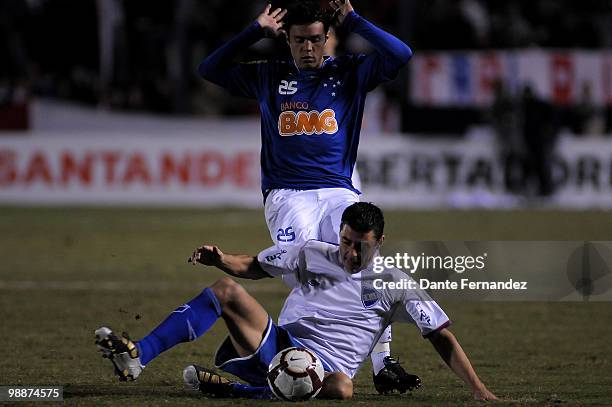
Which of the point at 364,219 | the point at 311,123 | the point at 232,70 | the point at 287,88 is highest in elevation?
the point at 232,70

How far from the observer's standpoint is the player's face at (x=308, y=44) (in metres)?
7.71

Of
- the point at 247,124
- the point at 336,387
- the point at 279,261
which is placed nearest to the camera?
the point at 336,387

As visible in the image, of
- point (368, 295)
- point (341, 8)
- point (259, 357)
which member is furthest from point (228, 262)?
point (341, 8)

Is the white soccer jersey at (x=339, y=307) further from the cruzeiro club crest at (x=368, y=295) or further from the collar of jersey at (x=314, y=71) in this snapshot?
the collar of jersey at (x=314, y=71)

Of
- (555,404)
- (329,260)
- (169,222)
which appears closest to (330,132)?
(329,260)

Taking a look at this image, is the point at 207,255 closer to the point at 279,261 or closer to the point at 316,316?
the point at 279,261

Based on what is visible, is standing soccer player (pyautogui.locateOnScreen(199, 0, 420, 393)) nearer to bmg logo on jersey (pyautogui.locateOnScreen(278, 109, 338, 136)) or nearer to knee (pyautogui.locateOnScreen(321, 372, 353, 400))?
bmg logo on jersey (pyautogui.locateOnScreen(278, 109, 338, 136))

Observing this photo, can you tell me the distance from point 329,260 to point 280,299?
5.28 metres

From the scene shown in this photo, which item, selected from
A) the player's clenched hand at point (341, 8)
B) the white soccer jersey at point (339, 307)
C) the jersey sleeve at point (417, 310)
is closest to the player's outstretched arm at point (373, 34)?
the player's clenched hand at point (341, 8)

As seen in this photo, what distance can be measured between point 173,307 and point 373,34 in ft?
15.1

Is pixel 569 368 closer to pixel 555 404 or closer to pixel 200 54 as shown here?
pixel 555 404

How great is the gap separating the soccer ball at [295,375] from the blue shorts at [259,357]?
0.10 metres

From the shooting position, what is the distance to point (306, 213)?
7734 mm

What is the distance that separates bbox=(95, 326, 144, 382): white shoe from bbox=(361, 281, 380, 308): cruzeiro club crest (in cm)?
135
